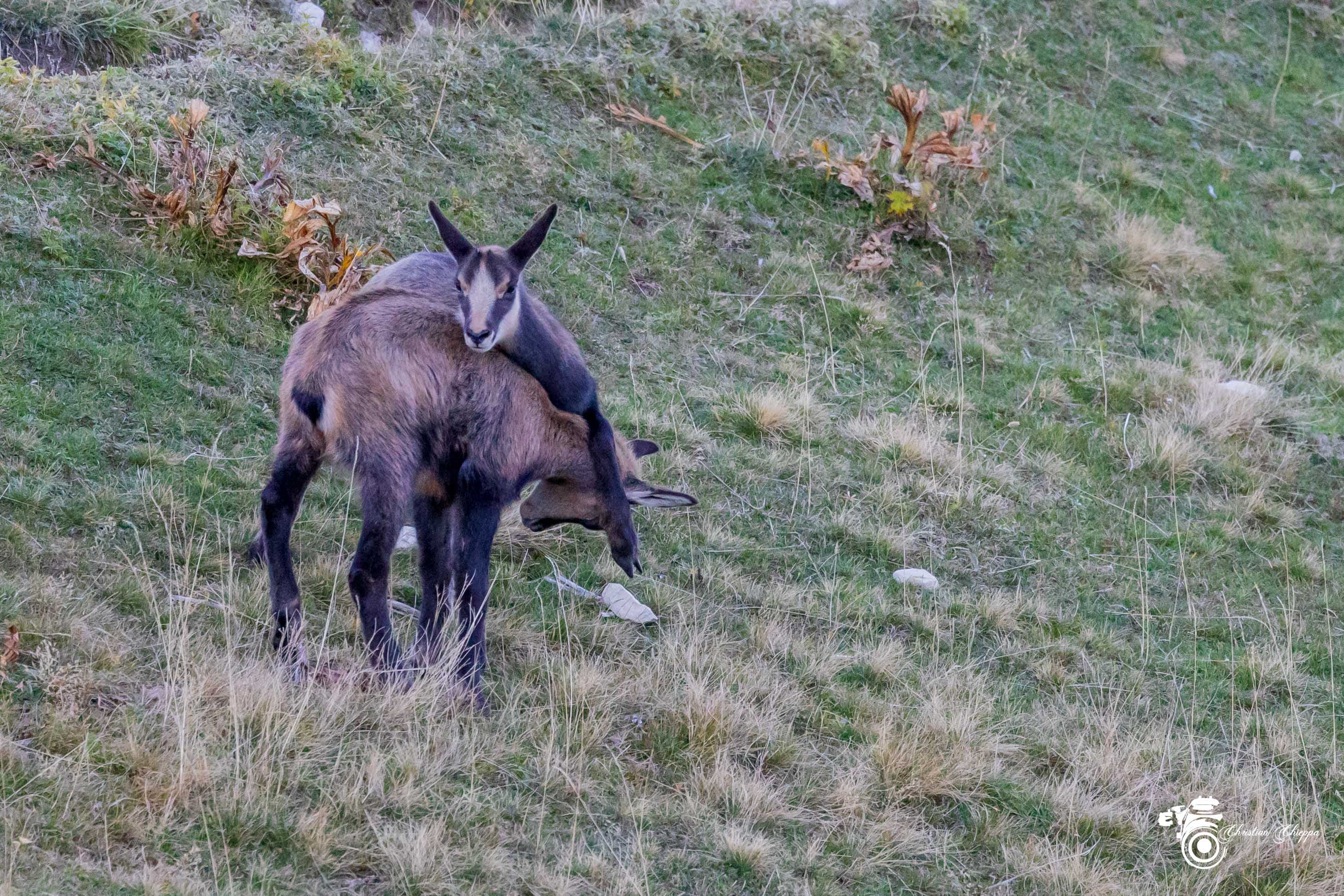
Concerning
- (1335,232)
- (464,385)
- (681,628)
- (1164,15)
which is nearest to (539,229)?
(464,385)

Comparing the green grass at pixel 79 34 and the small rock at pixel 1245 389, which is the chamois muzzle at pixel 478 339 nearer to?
the green grass at pixel 79 34

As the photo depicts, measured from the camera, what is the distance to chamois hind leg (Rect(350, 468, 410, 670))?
4773 mm

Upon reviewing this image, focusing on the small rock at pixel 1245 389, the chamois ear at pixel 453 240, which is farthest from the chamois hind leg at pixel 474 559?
the small rock at pixel 1245 389

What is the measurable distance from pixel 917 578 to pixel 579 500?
6.75 ft

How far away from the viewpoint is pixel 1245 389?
9016mm

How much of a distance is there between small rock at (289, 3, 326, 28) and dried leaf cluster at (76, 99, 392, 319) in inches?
99.5

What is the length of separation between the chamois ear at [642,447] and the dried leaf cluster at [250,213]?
2159 millimetres

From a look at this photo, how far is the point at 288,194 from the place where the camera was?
7625 mm

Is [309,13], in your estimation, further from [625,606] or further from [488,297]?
[625,606]

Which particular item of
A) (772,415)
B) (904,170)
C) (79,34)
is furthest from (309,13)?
(772,415)

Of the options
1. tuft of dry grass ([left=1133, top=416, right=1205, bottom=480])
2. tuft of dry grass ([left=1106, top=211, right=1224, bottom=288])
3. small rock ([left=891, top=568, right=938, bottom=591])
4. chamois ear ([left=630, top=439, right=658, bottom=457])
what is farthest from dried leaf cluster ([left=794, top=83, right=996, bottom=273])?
chamois ear ([left=630, top=439, right=658, bottom=457])

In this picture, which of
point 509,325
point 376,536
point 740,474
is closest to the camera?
point 376,536

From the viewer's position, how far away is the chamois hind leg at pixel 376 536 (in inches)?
188

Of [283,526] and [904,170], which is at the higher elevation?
[904,170]
